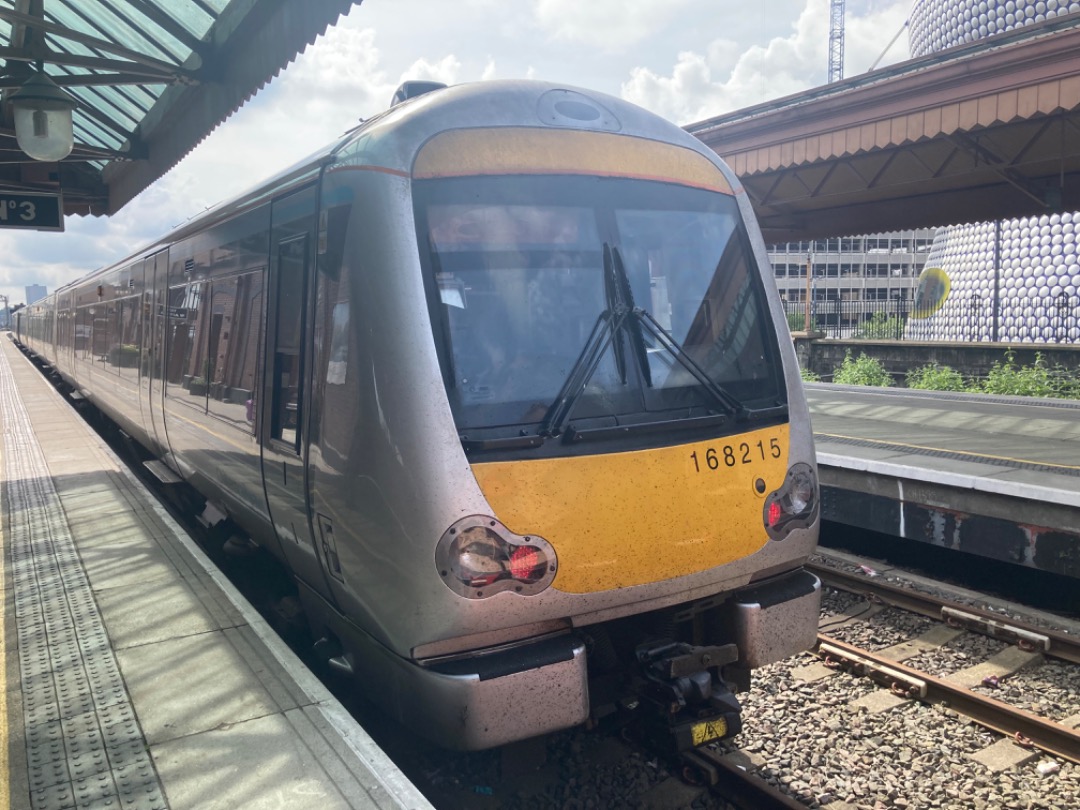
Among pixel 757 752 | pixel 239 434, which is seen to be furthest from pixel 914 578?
pixel 239 434

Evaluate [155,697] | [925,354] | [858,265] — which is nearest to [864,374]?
[925,354]

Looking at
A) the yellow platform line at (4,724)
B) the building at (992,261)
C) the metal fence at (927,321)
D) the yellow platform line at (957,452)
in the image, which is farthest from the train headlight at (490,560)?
the building at (992,261)

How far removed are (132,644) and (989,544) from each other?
6.31m

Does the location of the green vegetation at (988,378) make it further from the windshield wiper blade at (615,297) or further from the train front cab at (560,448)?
the windshield wiper blade at (615,297)

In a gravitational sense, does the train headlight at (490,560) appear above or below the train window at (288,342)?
below

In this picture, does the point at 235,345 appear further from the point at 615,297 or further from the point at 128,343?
the point at 128,343

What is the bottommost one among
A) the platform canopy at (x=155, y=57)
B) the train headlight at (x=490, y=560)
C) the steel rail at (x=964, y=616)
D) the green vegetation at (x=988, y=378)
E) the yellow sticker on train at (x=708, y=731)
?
the steel rail at (x=964, y=616)

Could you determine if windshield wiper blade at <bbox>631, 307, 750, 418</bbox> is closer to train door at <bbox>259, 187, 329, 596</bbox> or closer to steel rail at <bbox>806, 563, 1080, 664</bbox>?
train door at <bbox>259, 187, 329, 596</bbox>

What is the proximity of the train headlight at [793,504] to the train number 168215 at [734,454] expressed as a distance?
0.16 meters

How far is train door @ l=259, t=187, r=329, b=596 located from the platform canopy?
9.63ft

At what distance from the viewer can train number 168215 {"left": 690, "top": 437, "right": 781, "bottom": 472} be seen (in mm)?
3785

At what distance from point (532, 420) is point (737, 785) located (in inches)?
77.9

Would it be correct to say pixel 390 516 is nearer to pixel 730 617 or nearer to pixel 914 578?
pixel 730 617

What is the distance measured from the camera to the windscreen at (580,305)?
3.49 meters
